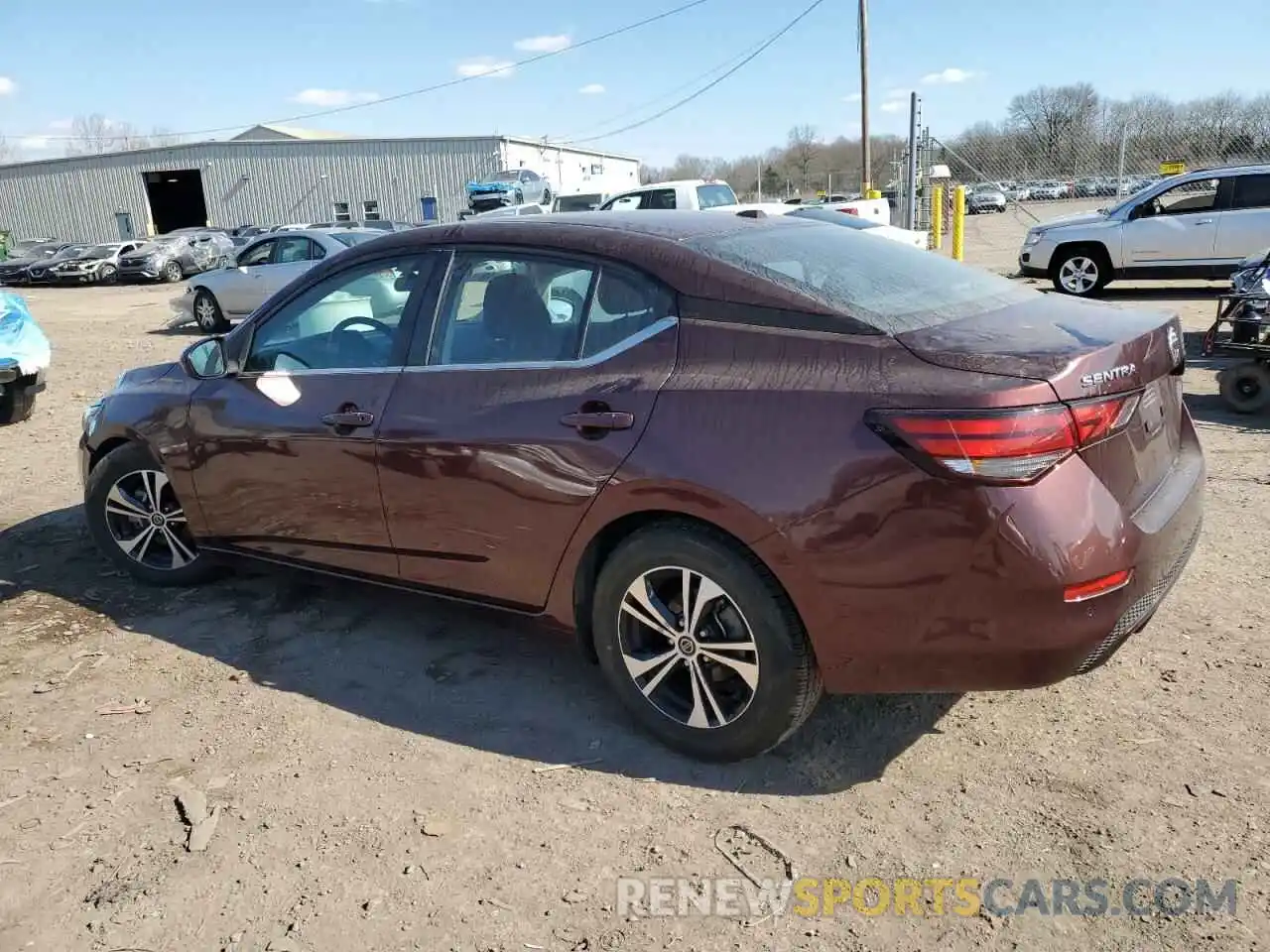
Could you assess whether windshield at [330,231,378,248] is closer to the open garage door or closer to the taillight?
the taillight

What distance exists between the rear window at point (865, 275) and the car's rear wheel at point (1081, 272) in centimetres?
1190

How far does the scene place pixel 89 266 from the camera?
3089cm

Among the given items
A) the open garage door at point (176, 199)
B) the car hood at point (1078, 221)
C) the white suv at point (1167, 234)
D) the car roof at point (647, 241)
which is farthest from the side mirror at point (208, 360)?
the open garage door at point (176, 199)

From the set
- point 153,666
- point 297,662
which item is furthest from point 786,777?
point 153,666

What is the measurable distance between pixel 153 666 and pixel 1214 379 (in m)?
8.12

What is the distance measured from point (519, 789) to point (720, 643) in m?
0.78

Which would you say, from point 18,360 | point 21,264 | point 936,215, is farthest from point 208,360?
point 21,264

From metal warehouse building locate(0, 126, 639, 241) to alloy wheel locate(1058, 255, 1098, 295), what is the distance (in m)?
34.8

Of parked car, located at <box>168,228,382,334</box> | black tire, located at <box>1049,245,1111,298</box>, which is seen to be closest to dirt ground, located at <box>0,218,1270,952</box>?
black tire, located at <box>1049,245,1111,298</box>

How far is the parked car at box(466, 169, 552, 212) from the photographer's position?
3216cm

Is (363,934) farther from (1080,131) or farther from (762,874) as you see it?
(1080,131)

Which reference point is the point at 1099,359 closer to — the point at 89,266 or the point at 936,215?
the point at 936,215

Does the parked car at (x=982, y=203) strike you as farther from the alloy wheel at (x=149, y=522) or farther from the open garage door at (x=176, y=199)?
Answer: the alloy wheel at (x=149, y=522)

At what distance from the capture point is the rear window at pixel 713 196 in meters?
19.5
